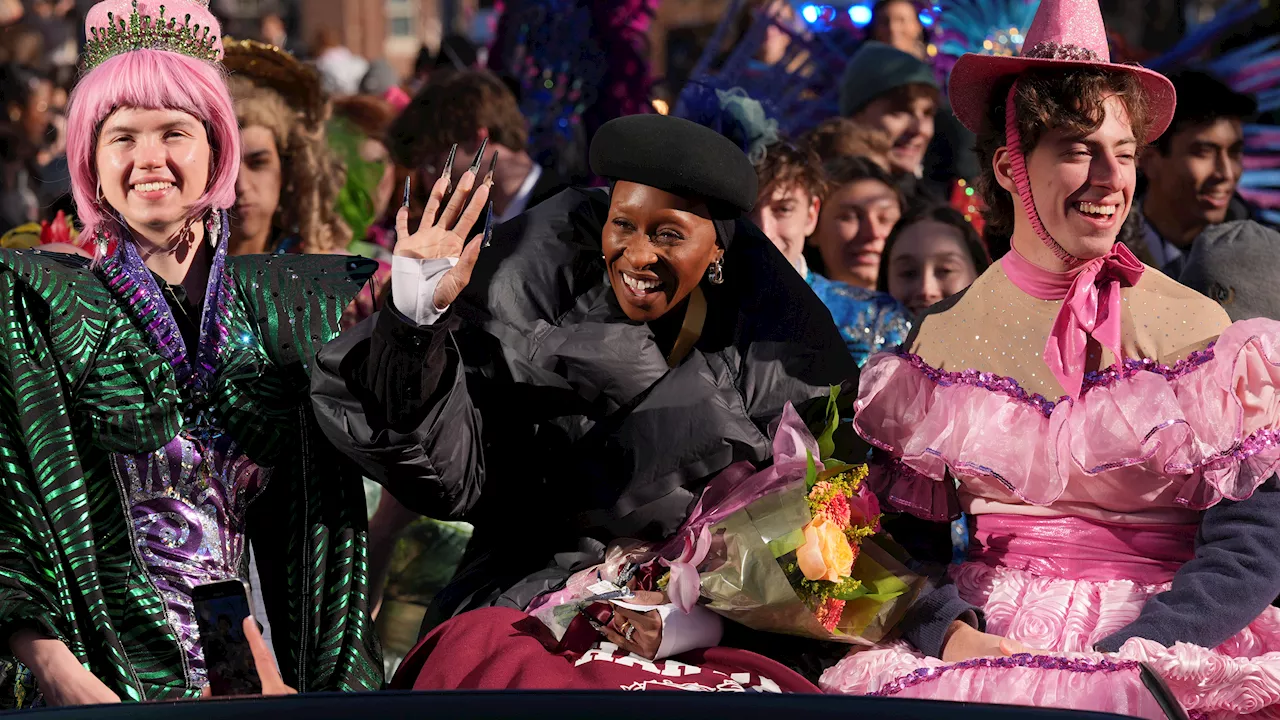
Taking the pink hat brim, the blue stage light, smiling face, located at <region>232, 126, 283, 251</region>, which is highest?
the blue stage light

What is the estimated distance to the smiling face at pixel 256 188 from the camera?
530cm

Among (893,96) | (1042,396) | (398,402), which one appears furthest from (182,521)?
(893,96)

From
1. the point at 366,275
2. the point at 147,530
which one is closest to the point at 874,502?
the point at 366,275

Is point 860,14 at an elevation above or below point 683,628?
above

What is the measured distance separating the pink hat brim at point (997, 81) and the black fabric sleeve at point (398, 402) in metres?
1.27

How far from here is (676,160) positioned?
11.8ft

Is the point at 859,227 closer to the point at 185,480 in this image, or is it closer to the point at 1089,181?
the point at 1089,181

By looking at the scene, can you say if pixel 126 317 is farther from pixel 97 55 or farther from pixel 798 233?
pixel 798 233

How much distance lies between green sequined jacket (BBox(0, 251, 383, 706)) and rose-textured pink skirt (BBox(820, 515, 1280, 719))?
3.70 feet

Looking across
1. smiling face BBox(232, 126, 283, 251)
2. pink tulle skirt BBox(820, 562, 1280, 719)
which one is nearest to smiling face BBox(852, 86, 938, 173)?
smiling face BBox(232, 126, 283, 251)

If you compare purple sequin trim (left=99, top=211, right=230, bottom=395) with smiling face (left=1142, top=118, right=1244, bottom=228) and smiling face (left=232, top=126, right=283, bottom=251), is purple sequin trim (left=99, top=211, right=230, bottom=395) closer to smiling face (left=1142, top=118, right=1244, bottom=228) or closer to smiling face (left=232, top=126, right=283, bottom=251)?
smiling face (left=232, top=126, right=283, bottom=251)

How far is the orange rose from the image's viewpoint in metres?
3.20

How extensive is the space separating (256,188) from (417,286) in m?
2.29

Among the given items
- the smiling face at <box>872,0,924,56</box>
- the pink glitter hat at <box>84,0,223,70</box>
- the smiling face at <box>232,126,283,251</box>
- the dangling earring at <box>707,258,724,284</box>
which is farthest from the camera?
the smiling face at <box>872,0,924,56</box>
